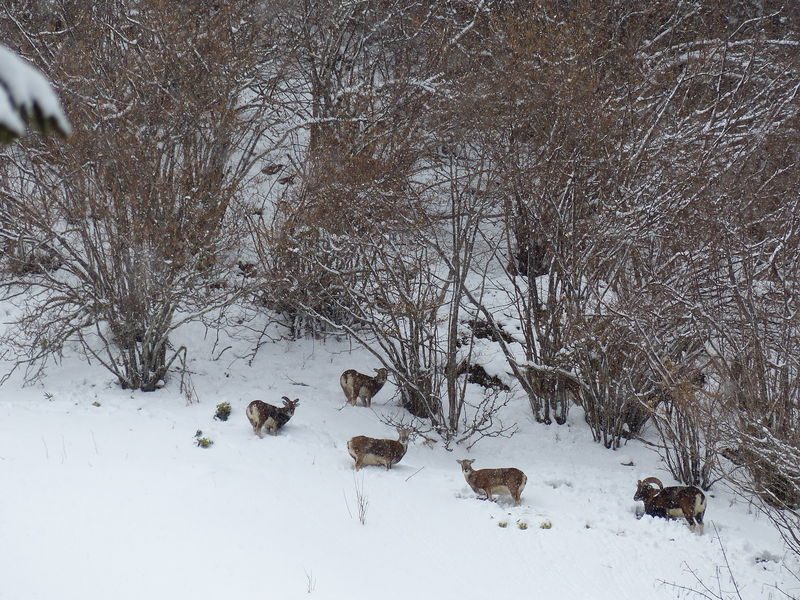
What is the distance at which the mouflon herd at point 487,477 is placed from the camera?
7.75m

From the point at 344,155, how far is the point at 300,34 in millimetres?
4940

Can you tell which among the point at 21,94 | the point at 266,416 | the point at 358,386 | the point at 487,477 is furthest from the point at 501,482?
the point at 21,94

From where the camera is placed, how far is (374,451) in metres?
8.73

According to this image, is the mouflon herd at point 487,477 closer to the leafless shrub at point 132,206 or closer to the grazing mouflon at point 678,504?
the grazing mouflon at point 678,504

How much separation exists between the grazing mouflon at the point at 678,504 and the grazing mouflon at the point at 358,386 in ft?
13.7

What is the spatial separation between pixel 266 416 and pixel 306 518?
84.8 inches

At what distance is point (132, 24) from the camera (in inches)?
553

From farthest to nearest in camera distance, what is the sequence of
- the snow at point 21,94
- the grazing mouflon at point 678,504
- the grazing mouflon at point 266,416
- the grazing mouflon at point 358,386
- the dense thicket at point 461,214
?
the grazing mouflon at point 358,386, the dense thicket at point 461,214, the grazing mouflon at point 266,416, the grazing mouflon at point 678,504, the snow at point 21,94

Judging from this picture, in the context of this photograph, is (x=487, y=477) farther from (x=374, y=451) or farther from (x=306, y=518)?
(x=306, y=518)

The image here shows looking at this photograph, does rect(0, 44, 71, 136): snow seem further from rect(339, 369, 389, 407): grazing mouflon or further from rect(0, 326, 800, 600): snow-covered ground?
rect(339, 369, 389, 407): grazing mouflon

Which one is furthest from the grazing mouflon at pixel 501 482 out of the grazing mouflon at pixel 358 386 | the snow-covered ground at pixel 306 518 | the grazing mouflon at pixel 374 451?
the grazing mouflon at pixel 358 386

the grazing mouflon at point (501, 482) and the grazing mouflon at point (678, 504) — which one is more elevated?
the grazing mouflon at point (501, 482)

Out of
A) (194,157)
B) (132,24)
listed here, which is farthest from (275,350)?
(132,24)

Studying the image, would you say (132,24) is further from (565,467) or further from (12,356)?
(565,467)
